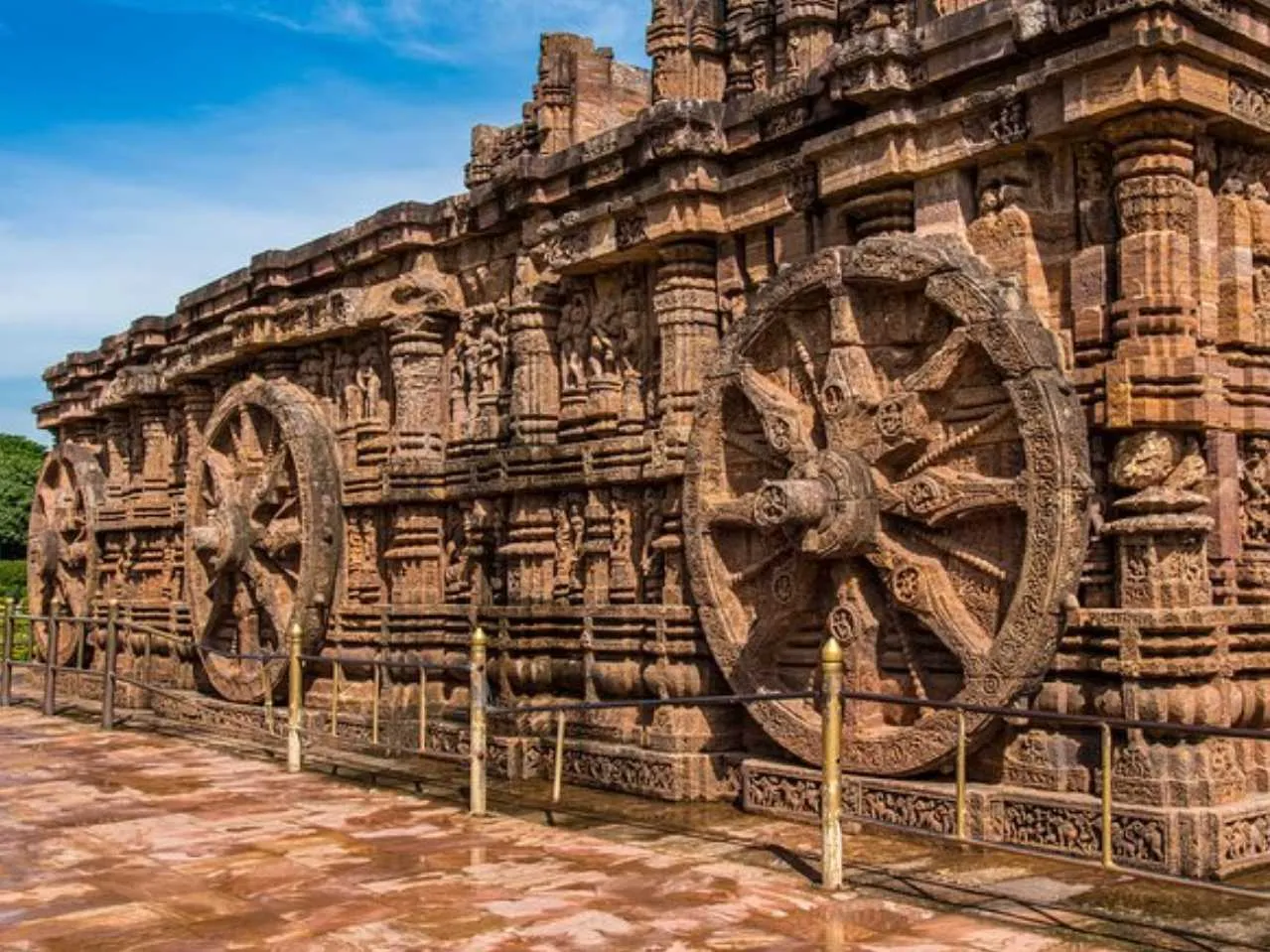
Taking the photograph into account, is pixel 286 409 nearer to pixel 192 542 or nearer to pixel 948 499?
pixel 192 542

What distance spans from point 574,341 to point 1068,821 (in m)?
5.29

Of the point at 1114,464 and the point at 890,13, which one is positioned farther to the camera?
the point at 890,13

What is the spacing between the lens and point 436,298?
12.1m

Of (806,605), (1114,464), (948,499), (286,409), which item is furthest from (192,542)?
(1114,464)

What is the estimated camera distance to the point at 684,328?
9.56 meters

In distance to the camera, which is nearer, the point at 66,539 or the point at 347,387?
the point at 347,387

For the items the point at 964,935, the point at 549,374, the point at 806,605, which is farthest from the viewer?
the point at 549,374

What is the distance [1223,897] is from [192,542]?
10750 millimetres

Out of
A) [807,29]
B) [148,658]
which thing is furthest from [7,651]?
[807,29]

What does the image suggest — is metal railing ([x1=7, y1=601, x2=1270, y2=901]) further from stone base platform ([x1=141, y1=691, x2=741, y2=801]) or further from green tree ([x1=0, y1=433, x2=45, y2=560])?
green tree ([x1=0, y1=433, x2=45, y2=560])

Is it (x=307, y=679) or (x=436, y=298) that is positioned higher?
(x=436, y=298)

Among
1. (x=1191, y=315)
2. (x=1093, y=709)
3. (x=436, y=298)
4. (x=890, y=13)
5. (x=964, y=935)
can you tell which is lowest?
(x=964, y=935)

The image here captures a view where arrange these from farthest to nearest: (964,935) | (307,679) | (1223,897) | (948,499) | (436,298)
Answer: (307,679) < (436,298) < (948,499) < (1223,897) < (964,935)

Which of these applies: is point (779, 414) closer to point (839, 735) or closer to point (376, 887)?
point (839, 735)
